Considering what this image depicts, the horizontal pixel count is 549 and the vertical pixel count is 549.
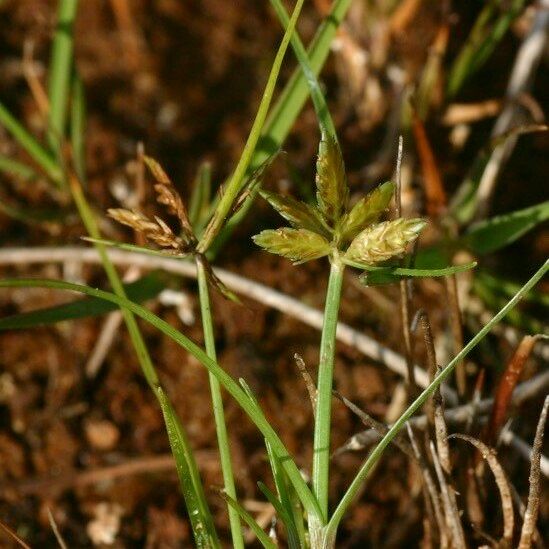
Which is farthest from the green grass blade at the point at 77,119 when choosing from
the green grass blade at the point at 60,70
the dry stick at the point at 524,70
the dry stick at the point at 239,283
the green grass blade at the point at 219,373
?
the dry stick at the point at 524,70

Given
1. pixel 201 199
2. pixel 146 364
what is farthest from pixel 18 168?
pixel 146 364

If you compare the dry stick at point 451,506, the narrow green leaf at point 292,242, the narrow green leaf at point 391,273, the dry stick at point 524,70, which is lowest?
the dry stick at point 451,506

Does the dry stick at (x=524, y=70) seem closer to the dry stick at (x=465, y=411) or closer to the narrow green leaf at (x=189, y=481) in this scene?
the dry stick at (x=465, y=411)

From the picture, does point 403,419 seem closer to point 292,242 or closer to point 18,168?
point 292,242

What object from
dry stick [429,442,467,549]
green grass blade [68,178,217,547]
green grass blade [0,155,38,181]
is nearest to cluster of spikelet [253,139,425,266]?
green grass blade [68,178,217,547]

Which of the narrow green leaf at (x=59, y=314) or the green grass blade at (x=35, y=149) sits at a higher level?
the green grass blade at (x=35, y=149)

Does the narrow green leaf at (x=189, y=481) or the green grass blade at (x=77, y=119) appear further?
the green grass blade at (x=77, y=119)

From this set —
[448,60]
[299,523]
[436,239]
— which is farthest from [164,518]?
[448,60]
